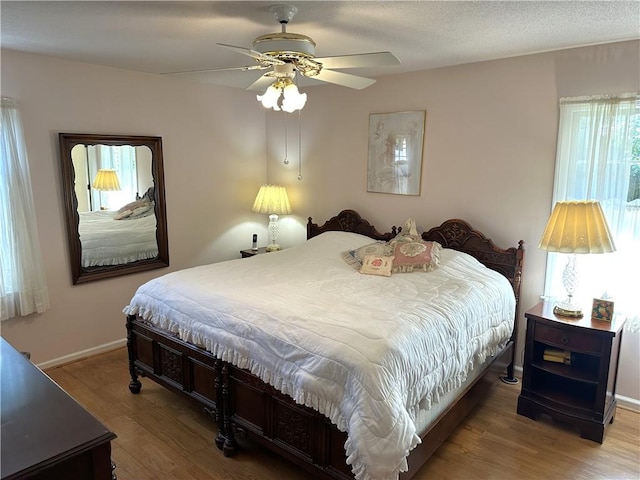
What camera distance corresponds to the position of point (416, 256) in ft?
11.1

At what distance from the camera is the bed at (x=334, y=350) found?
1944 mm

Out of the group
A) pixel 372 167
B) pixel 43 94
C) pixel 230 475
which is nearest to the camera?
pixel 230 475

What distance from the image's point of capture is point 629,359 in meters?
3.05

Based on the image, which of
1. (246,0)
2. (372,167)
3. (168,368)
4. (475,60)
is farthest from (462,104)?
(168,368)

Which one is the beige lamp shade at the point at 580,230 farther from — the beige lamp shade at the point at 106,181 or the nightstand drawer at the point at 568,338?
the beige lamp shade at the point at 106,181

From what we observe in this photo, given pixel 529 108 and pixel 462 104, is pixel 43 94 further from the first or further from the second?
pixel 529 108

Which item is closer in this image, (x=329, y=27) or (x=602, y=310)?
(x=329, y=27)

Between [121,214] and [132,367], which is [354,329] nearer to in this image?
[132,367]

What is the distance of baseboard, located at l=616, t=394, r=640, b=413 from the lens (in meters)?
3.05

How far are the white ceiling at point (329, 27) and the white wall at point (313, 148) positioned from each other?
9.2 inches

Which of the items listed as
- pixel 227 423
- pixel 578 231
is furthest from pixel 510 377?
pixel 227 423

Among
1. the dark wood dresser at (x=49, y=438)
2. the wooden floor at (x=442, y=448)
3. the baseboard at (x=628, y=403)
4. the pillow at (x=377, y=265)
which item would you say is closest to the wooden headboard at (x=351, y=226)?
the pillow at (x=377, y=265)

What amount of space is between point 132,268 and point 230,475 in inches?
92.2

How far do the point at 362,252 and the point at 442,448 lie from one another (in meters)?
1.58
